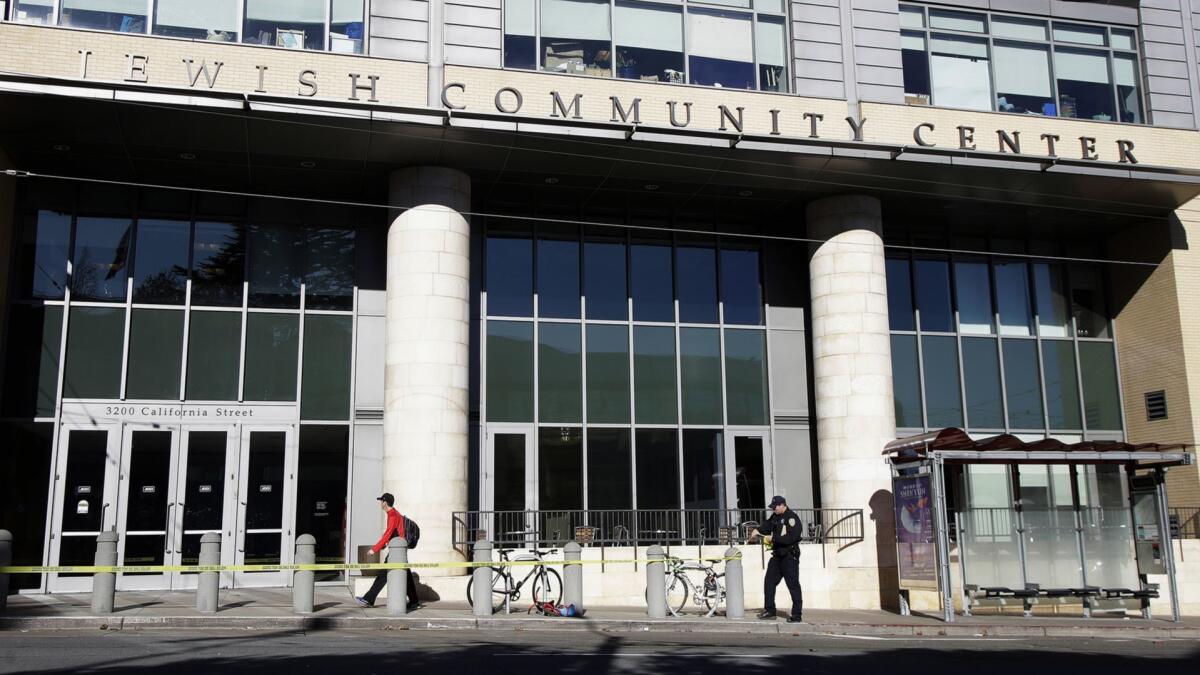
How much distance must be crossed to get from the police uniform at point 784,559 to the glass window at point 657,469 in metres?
5.32

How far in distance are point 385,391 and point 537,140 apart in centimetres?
534

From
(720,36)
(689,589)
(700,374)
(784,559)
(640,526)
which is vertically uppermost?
(720,36)

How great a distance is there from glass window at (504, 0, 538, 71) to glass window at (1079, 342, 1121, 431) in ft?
46.8

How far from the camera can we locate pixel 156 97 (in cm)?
1722

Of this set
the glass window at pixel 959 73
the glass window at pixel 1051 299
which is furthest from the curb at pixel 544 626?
the glass window at pixel 959 73

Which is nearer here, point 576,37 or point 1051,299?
point 576,37

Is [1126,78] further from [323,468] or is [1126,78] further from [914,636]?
[323,468]

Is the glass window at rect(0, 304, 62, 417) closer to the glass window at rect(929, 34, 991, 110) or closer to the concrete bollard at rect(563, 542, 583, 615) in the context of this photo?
the concrete bollard at rect(563, 542, 583, 615)

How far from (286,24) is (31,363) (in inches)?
303

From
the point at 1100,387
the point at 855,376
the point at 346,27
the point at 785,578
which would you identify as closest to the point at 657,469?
the point at 855,376

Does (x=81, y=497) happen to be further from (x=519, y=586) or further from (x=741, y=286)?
(x=741, y=286)

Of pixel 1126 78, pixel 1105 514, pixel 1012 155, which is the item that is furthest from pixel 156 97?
pixel 1126 78

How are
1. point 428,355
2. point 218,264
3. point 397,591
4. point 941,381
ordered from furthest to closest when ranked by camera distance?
point 941,381
point 218,264
point 428,355
point 397,591

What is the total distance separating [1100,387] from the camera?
961 inches
